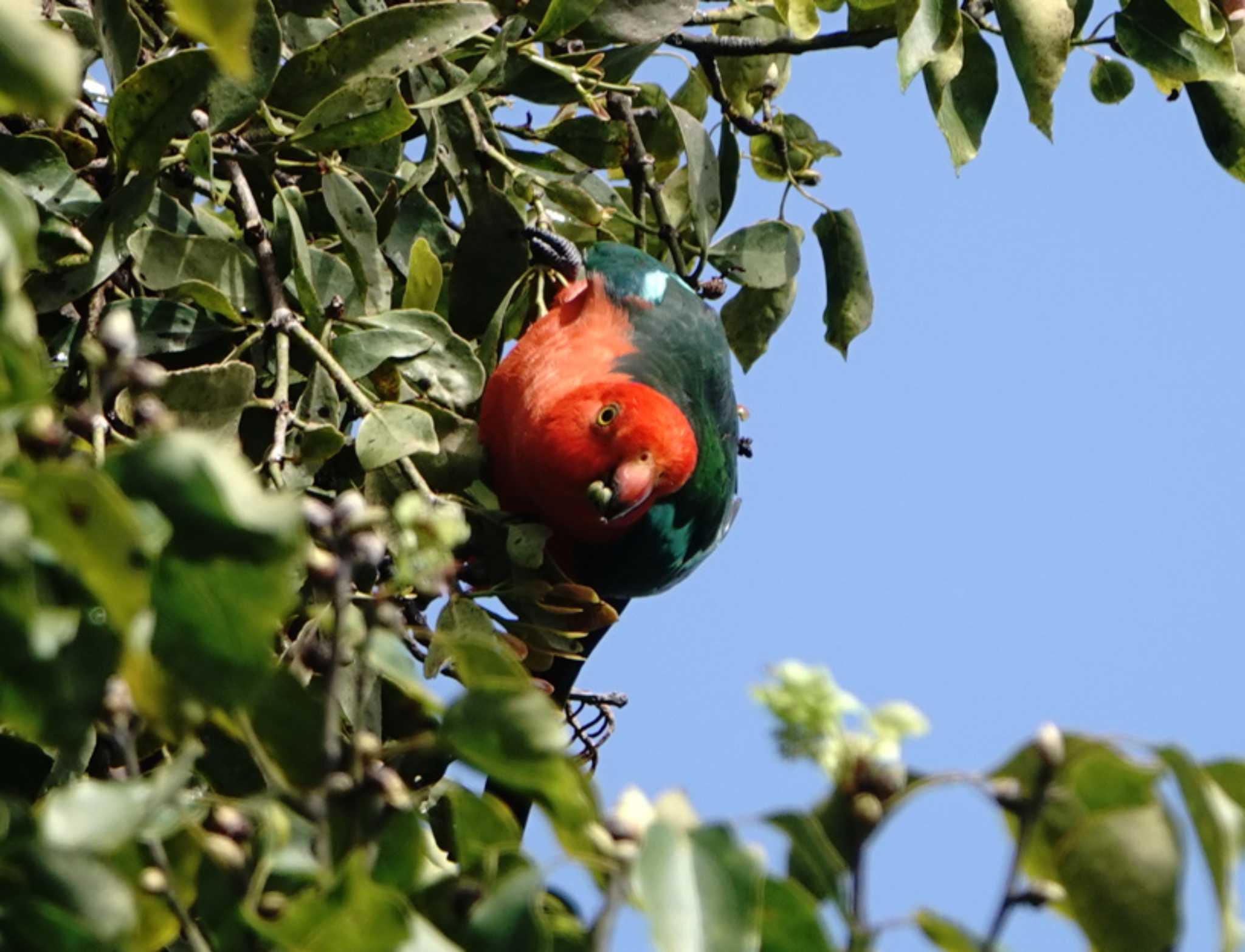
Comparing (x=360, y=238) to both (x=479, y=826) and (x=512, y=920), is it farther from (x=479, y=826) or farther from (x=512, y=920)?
(x=512, y=920)

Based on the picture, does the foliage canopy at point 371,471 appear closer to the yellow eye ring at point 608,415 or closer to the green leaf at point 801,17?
the green leaf at point 801,17

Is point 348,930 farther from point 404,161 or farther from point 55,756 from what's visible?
point 404,161

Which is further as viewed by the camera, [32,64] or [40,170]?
[40,170]

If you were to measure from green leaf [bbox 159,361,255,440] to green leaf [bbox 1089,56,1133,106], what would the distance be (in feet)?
4.49

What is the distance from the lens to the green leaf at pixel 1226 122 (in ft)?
7.81

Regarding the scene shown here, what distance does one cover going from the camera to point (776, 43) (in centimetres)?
255

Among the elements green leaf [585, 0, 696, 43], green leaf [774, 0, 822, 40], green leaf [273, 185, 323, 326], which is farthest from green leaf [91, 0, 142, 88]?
green leaf [774, 0, 822, 40]

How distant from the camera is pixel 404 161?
2514 millimetres

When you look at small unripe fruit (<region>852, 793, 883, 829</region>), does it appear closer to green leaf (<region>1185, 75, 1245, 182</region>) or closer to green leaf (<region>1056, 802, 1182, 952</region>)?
green leaf (<region>1056, 802, 1182, 952</region>)

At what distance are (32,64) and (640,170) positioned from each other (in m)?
1.76

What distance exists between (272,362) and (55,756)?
2.21 ft

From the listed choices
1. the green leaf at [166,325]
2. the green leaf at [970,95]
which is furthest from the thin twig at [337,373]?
the green leaf at [970,95]

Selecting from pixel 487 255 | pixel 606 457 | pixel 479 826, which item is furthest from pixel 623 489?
pixel 479 826

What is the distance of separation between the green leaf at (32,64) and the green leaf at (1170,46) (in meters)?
1.78
